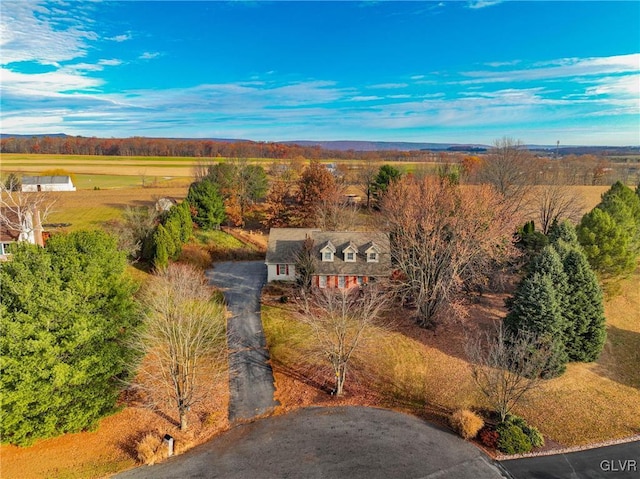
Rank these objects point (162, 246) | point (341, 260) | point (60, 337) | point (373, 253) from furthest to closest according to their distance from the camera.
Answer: point (162, 246)
point (341, 260)
point (373, 253)
point (60, 337)

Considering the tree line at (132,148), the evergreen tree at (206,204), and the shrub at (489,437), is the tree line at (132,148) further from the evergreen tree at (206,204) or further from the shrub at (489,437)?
the shrub at (489,437)

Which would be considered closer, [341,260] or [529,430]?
[529,430]

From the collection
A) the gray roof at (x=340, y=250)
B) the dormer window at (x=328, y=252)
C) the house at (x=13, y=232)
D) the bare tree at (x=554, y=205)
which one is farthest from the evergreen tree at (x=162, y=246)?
the bare tree at (x=554, y=205)

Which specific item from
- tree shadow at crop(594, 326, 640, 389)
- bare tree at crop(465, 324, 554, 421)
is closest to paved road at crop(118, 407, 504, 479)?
bare tree at crop(465, 324, 554, 421)

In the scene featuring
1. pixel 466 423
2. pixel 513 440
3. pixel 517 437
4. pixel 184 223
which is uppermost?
pixel 184 223

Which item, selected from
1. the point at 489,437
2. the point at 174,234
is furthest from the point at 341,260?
the point at 489,437

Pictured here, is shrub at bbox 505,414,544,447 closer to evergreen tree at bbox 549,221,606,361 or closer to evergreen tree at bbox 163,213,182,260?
evergreen tree at bbox 549,221,606,361

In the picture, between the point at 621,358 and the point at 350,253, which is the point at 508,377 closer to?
the point at 621,358
